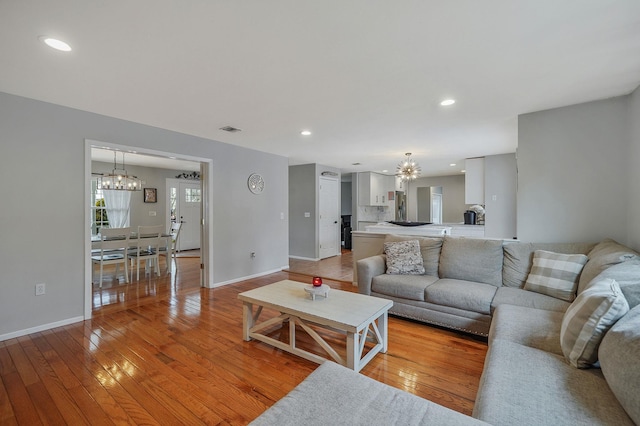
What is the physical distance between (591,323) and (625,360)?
36 cm

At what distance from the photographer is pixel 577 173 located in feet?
9.93

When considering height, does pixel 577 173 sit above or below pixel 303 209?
above

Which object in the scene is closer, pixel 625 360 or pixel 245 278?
pixel 625 360

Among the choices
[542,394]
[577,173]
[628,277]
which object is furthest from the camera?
[577,173]

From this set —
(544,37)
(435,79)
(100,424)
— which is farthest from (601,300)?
(100,424)

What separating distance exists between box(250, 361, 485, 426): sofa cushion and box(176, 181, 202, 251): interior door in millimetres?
7604

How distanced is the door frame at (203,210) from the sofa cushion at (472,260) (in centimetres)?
334

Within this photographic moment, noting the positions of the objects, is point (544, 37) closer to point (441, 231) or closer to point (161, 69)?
point (161, 69)

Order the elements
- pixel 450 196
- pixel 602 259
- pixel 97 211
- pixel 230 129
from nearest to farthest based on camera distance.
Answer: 1. pixel 602 259
2. pixel 230 129
3. pixel 97 211
4. pixel 450 196

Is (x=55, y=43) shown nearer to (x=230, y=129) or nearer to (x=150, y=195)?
(x=230, y=129)

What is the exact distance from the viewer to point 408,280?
3.11 metres

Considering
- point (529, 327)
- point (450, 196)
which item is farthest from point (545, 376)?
point (450, 196)

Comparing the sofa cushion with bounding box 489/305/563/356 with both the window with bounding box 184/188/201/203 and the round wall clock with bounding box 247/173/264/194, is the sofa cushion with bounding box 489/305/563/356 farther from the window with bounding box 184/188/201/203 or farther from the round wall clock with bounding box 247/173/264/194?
the window with bounding box 184/188/201/203

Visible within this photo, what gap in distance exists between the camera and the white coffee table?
6.74ft
